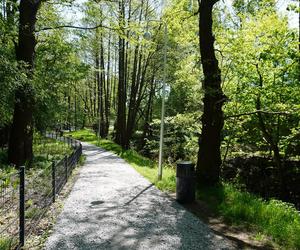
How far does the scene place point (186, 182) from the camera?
8289mm

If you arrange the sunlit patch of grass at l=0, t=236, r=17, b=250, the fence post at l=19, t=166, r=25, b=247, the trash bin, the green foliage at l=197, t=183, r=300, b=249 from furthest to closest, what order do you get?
the trash bin → the green foliage at l=197, t=183, r=300, b=249 → the fence post at l=19, t=166, r=25, b=247 → the sunlit patch of grass at l=0, t=236, r=17, b=250

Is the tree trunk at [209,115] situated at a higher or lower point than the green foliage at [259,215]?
higher

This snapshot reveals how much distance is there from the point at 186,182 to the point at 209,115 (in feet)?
8.73

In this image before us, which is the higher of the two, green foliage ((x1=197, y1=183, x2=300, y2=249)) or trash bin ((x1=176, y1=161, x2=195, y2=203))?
trash bin ((x1=176, y1=161, x2=195, y2=203))

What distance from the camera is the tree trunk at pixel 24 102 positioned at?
13461 mm

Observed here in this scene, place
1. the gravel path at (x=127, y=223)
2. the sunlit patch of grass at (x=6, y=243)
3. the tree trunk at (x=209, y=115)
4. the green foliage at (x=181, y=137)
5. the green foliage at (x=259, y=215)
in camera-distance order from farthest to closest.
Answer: the green foliage at (x=181, y=137) → the tree trunk at (x=209, y=115) → the green foliage at (x=259, y=215) → the gravel path at (x=127, y=223) → the sunlit patch of grass at (x=6, y=243)

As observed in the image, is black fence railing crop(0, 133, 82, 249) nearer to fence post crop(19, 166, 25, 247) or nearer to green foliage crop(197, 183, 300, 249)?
fence post crop(19, 166, 25, 247)

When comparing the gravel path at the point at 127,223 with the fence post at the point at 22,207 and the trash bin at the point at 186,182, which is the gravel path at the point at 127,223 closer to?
the trash bin at the point at 186,182

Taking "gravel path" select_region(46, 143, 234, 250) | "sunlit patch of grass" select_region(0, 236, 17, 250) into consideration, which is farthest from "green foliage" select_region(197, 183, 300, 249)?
"sunlit patch of grass" select_region(0, 236, 17, 250)

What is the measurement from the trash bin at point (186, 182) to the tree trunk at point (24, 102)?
7.78 meters

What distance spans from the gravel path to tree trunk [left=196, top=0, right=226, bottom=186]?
5.19ft

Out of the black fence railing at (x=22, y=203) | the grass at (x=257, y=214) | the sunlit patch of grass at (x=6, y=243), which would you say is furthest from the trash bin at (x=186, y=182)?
the sunlit patch of grass at (x=6, y=243)

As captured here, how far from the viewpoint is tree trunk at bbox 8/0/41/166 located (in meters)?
13.5

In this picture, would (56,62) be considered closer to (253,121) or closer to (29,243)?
(253,121)
